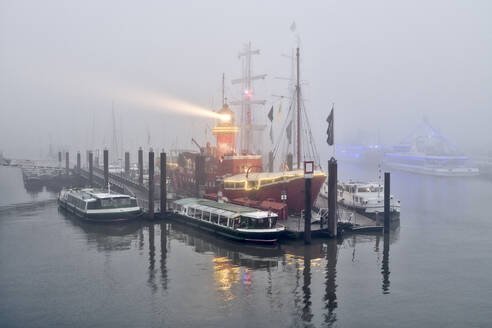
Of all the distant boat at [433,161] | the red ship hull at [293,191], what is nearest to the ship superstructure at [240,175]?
the red ship hull at [293,191]

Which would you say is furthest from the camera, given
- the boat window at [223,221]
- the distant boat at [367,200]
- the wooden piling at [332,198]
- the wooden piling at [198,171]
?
the wooden piling at [198,171]

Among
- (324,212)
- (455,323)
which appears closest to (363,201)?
(324,212)

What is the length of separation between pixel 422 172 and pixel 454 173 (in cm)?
1351

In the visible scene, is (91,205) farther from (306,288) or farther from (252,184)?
(306,288)

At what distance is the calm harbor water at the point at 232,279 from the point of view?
23688 millimetres

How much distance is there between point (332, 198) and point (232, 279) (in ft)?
45.2

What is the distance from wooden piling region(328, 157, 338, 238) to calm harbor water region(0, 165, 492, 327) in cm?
139

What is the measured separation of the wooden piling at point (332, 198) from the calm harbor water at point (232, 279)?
4.55 feet

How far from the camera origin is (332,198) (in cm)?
3972

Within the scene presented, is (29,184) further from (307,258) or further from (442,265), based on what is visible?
(442,265)

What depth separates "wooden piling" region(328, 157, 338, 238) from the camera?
3934 centimetres

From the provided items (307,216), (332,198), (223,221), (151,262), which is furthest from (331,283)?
(223,221)

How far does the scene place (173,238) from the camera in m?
42.4

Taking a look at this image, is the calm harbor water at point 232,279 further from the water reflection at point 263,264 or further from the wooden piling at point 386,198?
the wooden piling at point 386,198
